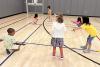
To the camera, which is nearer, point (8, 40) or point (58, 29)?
point (58, 29)

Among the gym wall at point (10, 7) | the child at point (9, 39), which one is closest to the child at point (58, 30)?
the child at point (9, 39)

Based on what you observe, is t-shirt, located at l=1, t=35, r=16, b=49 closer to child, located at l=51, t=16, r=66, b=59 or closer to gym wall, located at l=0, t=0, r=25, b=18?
child, located at l=51, t=16, r=66, b=59

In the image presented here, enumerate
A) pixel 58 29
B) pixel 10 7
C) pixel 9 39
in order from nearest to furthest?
pixel 58 29, pixel 9 39, pixel 10 7

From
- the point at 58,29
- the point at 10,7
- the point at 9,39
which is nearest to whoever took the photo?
the point at 58,29

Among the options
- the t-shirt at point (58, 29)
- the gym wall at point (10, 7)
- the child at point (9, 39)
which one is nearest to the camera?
the t-shirt at point (58, 29)

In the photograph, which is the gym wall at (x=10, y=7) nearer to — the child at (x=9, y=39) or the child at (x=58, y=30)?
the child at (x=9, y=39)

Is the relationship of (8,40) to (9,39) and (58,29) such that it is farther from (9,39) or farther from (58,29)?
(58,29)

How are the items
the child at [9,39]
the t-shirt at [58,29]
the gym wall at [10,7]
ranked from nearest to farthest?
1. the t-shirt at [58,29]
2. the child at [9,39]
3. the gym wall at [10,7]

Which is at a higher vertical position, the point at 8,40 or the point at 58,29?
the point at 58,29

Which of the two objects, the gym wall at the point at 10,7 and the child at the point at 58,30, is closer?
the child at the point at 58,30

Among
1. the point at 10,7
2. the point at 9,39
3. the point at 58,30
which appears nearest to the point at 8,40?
the point at 9,39

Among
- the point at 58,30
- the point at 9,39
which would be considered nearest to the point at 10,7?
the point at 9,39

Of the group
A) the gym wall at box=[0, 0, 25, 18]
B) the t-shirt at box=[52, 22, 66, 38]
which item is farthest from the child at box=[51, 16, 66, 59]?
the gym wall at box=[0, 0, 25, 18]

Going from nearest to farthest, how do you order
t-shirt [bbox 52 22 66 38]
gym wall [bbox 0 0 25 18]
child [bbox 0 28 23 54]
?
1. t-shirt [bbox 52 22 66 38]
2. child [bbox 0 28 23 54]
3. gym wall [bbox 0 0 25 18]
